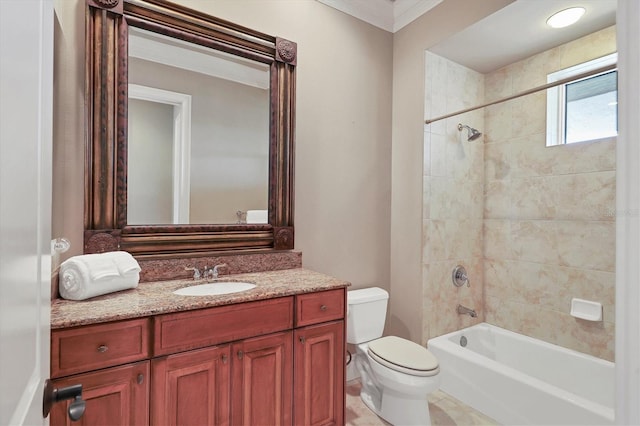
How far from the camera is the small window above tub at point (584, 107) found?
2186 mm

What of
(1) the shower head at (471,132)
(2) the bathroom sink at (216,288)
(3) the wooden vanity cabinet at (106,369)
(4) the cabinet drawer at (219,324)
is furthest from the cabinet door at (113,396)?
(1) the shower head at (471,132)

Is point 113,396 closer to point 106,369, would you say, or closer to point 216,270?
point 106,369

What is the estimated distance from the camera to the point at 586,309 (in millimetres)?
2193

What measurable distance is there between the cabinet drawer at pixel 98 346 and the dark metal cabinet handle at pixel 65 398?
1.75 feet

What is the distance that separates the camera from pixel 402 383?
5.69ft

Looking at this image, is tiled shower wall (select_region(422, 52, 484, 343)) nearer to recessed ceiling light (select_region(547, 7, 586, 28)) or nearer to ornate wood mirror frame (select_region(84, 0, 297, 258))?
recessed ceiling light (select_region(547, 7, 586, 28))

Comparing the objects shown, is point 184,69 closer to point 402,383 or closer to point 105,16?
point 105,16

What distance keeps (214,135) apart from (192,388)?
1260 mm

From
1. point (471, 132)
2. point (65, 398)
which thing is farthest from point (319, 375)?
point (471, 132)

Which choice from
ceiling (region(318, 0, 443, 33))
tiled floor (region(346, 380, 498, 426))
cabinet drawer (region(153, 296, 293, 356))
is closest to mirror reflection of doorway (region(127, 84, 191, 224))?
cabinet drawer (region(153, 296, 293, 356))

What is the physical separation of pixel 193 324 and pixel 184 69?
51.9 inches

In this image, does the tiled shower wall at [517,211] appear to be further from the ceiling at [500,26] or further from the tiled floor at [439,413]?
the tiled floor at [439,413]

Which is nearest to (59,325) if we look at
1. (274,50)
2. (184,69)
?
(184,69)

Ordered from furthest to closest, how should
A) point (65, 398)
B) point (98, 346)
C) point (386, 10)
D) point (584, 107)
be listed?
point (386, 10) < point (584, 107) < point (98, 346) < point (65, 398)
